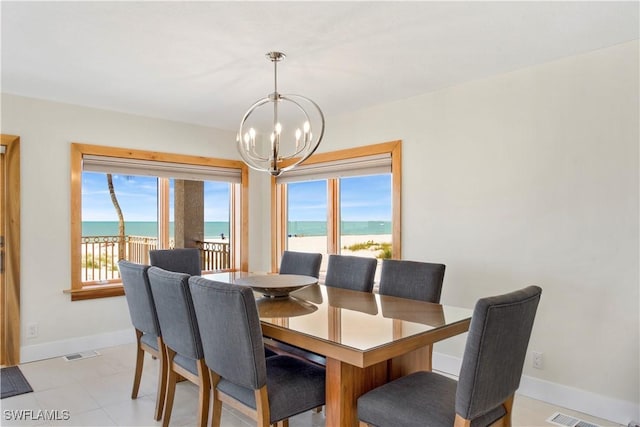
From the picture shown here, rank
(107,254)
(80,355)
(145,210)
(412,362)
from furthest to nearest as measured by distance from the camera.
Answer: (145,210) → (107,254) → (80,355) → (412,362)

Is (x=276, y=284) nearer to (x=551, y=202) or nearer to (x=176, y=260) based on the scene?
(x=176, y=260)

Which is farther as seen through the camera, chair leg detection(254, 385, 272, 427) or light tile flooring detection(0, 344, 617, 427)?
light tile flooring detection(0, 344, 617, 427)

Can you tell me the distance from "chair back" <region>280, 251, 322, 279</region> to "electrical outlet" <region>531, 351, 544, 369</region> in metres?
1.68

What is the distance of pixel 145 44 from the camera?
2555 mm

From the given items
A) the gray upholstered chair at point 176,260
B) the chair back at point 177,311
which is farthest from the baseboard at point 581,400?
the gray upholstered chair at point 176,260

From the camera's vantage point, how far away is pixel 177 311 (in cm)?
215

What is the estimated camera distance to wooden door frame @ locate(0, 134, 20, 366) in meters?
3.55

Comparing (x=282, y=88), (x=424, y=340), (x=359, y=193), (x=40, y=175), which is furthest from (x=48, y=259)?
(x=424, y=340)

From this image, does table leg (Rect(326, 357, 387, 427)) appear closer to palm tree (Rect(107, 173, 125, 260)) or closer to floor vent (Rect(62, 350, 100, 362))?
floor vent (Rect(62, 350, 100, 362))

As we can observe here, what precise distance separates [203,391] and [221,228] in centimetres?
344

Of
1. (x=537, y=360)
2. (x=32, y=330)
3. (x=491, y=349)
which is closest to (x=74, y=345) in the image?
(x=32, y=330)

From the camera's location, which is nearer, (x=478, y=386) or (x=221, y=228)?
(x=478, y=386)

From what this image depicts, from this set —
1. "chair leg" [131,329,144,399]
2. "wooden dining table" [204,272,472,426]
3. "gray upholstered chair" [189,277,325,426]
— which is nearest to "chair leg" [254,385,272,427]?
"gray upholstered chair" [189,277,325,426]

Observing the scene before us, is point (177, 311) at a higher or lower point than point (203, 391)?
higher
